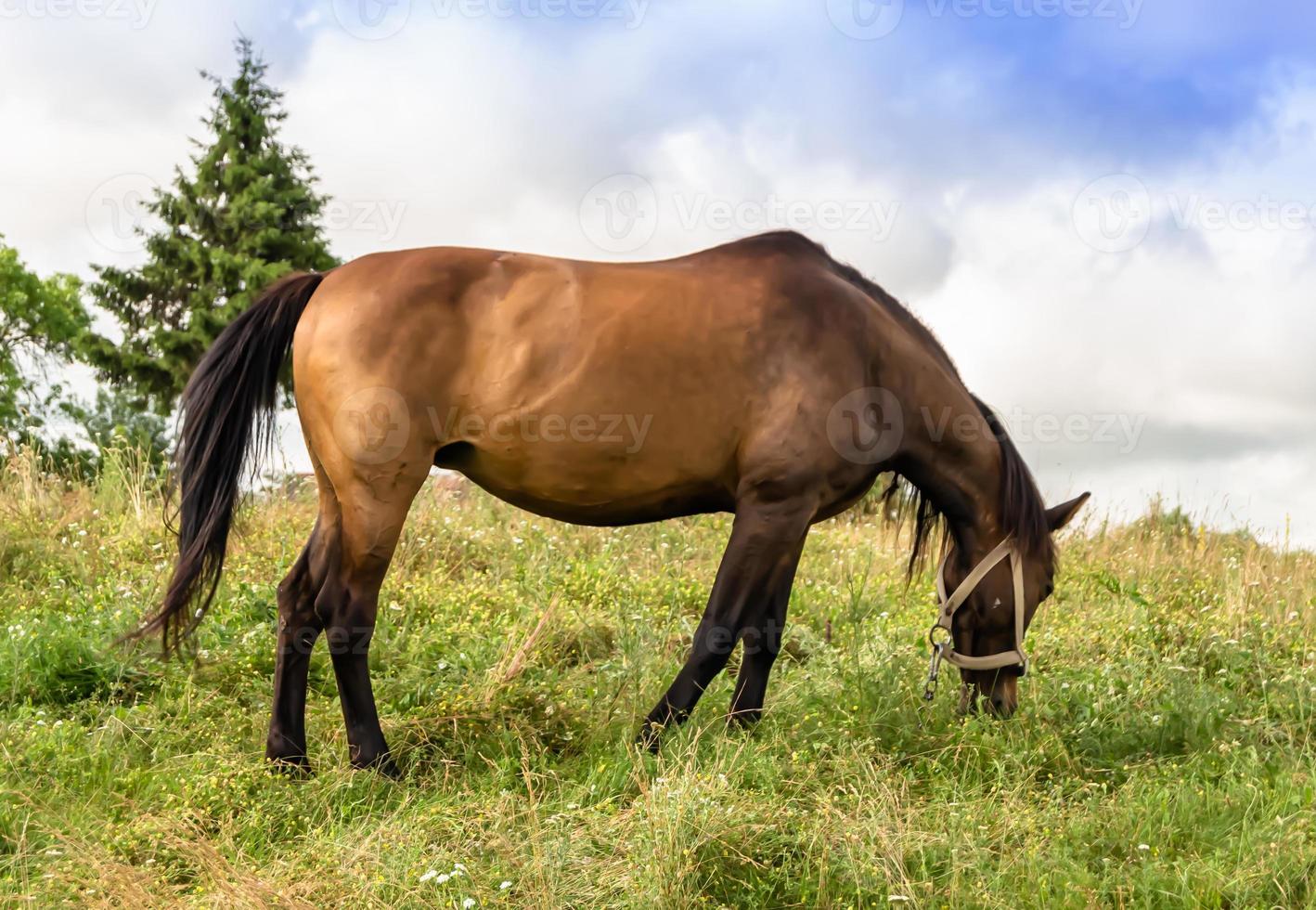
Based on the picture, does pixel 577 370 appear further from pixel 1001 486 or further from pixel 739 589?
pixel 1001 486

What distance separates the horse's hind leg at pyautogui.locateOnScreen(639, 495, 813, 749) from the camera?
4.73 meters

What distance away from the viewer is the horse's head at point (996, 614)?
17.1ft

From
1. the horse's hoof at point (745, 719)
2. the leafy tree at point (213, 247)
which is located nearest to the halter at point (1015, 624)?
the horse's hoof at point (745, 719)

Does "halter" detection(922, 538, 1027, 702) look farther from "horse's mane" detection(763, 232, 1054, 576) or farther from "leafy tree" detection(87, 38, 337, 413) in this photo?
"leafy tree" detection(87, 38, 337, 413)

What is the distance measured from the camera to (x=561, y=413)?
15.1ft

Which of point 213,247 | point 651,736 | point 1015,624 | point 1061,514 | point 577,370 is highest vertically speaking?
point 213,247

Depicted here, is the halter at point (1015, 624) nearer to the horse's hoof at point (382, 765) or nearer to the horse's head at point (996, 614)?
the horse's head at point (996, 614)

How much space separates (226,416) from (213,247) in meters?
25.6

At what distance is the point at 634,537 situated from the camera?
354 inches

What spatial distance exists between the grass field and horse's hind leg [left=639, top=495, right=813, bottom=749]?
0.66 feet

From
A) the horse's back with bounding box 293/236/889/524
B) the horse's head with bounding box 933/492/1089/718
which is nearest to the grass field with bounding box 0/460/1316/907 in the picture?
the horse's head with bounding box 933/492/1089/718

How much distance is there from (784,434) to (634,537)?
14.5 feet

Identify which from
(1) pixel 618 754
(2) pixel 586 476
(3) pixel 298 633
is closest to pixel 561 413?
(2) pixel 586 476

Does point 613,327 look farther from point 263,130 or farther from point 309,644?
point 263,130
